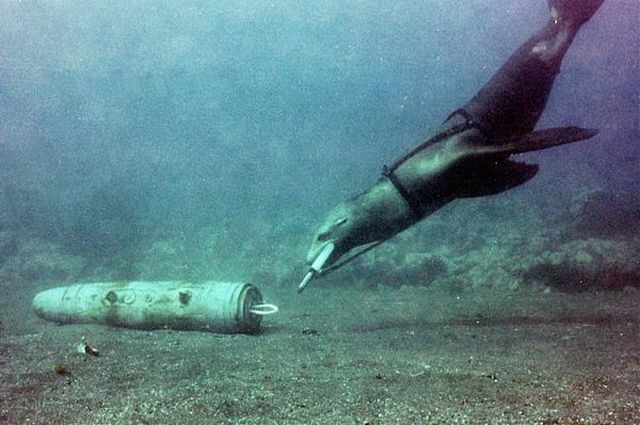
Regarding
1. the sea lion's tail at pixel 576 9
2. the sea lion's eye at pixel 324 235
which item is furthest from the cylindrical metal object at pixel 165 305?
the sea lion's tail at pixel 576 9

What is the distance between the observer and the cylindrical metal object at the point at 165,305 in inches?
267

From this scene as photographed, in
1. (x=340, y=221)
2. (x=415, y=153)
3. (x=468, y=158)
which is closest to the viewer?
(x=468, y=158)

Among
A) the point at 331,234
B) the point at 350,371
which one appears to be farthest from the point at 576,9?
the point at 350,371

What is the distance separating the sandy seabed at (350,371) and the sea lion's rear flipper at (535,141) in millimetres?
2556

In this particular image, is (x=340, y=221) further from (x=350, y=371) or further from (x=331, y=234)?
(x=350, y=371)

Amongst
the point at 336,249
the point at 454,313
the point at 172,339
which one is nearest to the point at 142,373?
the point at 172,339

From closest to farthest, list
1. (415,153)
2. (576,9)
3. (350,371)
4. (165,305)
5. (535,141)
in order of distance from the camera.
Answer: (350,371)
(535,141)
(576,9)
(415,153)
(165,305)

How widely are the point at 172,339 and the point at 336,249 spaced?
9.33 ft

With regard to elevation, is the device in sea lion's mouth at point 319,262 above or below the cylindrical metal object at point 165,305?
below

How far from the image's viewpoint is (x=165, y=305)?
7.08 m

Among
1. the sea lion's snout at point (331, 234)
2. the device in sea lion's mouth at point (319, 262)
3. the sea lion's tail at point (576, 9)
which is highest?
the sea lion's tail at point (576, 9)

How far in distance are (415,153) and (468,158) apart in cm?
75

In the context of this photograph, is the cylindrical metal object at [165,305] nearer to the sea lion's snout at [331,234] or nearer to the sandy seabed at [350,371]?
the sandy seabed at [350,371]

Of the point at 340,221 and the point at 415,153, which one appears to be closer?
the point at 415,153
